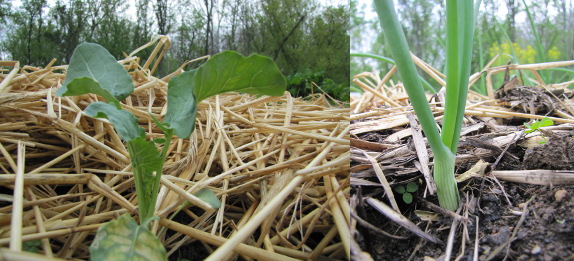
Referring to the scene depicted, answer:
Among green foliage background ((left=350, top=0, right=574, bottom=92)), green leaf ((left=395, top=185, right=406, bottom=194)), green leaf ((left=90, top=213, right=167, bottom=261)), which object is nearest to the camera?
green leaf ((left=90, top=213, right=167, bottom=261))

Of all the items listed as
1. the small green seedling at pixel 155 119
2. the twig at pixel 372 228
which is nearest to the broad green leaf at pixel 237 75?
the small green seedling at pixel 155 119

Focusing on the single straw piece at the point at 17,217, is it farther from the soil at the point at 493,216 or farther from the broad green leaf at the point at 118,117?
the soil at the point at 493,216

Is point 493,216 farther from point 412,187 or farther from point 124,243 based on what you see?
point 124,243

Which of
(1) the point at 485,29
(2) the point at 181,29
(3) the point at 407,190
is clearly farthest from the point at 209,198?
(1) the point at 485,29

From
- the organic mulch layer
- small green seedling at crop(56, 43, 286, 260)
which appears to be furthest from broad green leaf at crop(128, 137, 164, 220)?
the organic mulch layer

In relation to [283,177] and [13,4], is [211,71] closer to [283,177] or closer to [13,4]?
[283,177]

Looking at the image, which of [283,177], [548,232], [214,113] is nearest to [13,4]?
[214,113]

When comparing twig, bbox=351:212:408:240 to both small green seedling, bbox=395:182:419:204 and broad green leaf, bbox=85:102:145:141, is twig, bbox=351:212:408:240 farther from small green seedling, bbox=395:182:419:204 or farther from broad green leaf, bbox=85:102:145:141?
broad green leaf, bbox=85:102:145:141

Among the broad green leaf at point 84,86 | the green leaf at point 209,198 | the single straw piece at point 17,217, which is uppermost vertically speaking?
the broad green leaf at point 84,86
